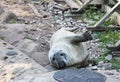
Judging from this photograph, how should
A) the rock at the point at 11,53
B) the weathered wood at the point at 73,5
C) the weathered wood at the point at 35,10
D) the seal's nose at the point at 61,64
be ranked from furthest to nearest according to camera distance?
the weathered wood at the point at 73,5, the weathered wood at the point at 35,10, the seal's nose at the point at 61,64, the rock at the point at 11,53

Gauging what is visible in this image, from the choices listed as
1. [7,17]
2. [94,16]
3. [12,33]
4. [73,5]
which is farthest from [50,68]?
[73,5]

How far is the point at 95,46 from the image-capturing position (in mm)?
7012

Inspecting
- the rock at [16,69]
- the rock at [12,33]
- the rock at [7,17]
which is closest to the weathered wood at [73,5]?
the rock at [7,17]

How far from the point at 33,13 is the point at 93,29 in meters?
1.97

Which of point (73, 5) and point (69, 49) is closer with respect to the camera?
point (69, 49)

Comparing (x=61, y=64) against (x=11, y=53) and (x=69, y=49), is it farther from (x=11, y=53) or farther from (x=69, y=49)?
(x=11, y=53)

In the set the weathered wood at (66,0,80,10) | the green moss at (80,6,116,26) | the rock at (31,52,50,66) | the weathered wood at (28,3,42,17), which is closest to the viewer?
the rock at (31,52,50,66)

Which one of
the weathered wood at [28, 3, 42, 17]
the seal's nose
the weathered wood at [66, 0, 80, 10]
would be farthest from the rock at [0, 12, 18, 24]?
the seal's nose

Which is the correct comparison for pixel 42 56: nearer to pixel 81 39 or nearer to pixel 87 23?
pixel 81 39

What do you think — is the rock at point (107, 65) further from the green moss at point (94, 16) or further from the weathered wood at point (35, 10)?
the weathered wood at point (35, 10)

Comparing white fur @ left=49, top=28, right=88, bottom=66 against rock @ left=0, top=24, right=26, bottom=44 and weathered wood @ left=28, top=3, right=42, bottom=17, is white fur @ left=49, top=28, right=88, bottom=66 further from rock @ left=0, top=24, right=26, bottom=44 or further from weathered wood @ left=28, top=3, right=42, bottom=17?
weathered wood @ left=28, top=3, right=42, bottom=17

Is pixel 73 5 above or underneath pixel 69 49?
underneath

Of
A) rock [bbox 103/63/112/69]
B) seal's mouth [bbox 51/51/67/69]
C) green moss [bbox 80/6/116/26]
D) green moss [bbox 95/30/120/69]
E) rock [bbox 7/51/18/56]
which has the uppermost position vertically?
rock [bbox 7/51/18/56]

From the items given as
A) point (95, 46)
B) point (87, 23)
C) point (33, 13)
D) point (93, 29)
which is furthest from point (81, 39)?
point (33, 13)
